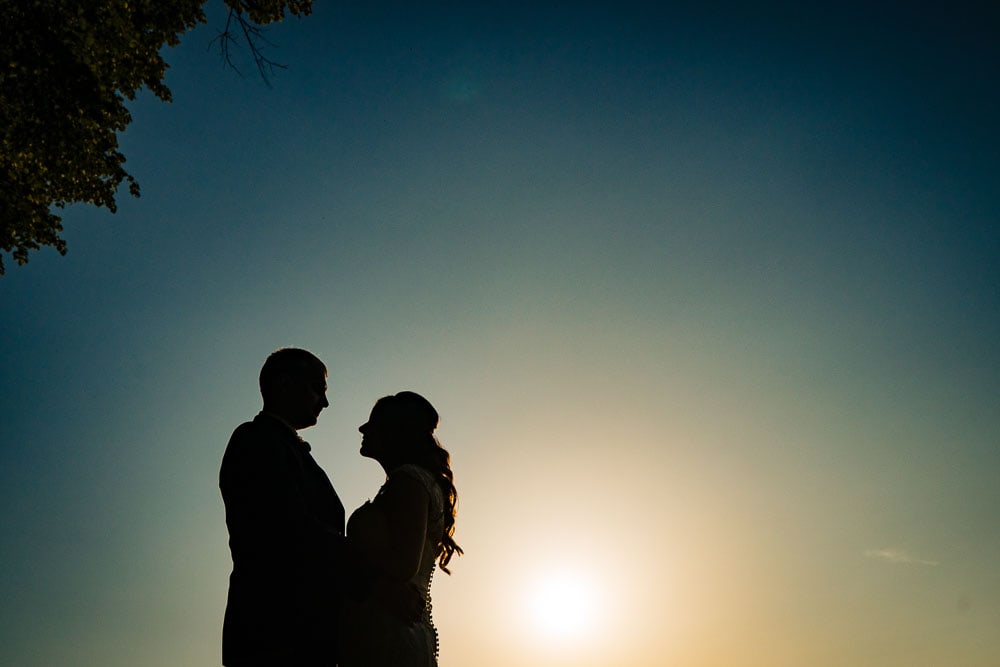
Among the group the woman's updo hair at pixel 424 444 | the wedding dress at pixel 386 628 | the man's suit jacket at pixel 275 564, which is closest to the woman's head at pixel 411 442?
the woman's updo hair at pixel 424 444

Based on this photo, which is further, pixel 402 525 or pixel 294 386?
pixel 294 386

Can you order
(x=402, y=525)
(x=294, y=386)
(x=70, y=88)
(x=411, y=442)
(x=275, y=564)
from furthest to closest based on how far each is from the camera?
(x=70, y=88) → (x=294, y=386) → (x=411, y=442) → (x=402, y=525) → (x=275, y=564)

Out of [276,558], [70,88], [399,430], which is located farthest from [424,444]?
[70,88]

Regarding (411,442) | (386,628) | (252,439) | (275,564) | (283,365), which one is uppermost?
(283,365)

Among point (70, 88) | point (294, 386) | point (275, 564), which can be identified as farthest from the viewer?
point (70, 88)

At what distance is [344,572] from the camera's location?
135 inches

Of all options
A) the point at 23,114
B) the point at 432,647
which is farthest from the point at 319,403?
the point at 23,114

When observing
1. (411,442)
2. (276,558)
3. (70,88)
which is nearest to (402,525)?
(411,442)

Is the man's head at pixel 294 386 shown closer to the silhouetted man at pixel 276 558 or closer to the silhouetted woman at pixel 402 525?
the silhouetted man at pixel 276 558

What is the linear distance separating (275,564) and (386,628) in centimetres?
80

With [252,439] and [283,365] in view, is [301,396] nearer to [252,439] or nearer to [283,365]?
[283,365]

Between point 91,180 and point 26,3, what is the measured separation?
2.67 m

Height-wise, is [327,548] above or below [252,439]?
below

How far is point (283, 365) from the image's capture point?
4.21 m
